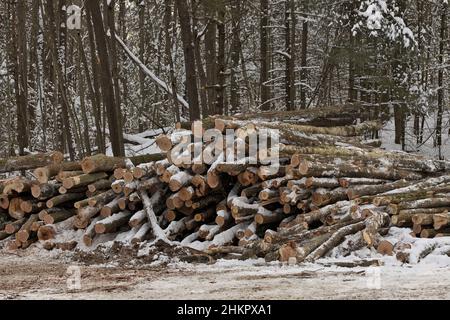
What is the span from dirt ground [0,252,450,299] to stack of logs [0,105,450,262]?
660 mm

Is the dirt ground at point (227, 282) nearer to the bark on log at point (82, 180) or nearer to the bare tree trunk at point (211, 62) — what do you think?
the bark on log at point (82, 180)

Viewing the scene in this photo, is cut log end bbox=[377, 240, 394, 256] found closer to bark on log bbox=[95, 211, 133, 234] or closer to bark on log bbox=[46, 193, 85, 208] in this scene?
bark on log bbox=[95, 211, 133, 234]

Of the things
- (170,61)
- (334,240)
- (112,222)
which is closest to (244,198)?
(334,240)

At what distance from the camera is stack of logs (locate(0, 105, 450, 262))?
7.57 metres

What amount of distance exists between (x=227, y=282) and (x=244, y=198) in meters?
2.58

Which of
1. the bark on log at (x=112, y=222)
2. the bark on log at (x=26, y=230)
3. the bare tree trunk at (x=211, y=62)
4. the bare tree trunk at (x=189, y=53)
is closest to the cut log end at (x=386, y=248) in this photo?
the bark on log at (x=112, y=222)

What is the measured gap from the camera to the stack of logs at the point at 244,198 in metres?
7.57

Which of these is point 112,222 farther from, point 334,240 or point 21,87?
point 21,87

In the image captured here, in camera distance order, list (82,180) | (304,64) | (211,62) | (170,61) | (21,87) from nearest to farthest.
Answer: (82,180) < (170,61) < (21,87) < (211,62) < (304,64)

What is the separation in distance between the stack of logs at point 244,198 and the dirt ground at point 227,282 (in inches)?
26.0

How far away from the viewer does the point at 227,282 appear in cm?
593

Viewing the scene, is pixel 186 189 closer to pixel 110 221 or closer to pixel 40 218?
pixel 110 221

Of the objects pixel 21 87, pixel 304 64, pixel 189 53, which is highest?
A: pixel 304 64

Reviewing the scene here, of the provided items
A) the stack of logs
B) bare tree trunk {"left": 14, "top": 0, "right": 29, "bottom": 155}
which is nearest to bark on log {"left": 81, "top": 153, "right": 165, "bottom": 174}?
the stack of logs
